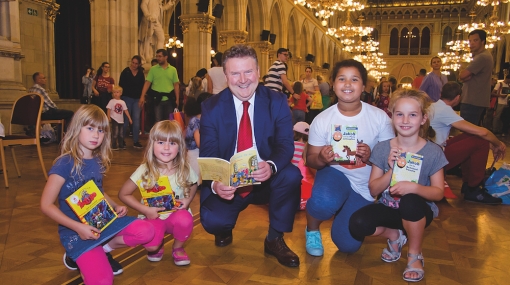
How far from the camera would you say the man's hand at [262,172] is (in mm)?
2396

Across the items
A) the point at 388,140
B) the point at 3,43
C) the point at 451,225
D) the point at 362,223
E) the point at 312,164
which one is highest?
the point at 3,43

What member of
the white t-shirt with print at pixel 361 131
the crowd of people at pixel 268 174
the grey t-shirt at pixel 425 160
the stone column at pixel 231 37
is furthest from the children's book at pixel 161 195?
the stone column at pixel 231 37

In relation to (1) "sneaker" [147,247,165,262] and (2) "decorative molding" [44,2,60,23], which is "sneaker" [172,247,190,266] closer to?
(1) "sneaker" [147,247,165,262]

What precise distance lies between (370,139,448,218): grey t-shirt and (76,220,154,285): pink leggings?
1.50m

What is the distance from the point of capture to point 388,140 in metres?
2.78

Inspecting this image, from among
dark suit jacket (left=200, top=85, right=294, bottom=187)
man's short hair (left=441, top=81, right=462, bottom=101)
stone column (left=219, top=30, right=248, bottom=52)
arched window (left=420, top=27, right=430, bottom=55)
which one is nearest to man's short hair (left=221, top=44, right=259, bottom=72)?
dark suit jacket (left=200, top=85, right=294, bottom=187)

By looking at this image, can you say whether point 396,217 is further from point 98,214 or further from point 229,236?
point 98,214

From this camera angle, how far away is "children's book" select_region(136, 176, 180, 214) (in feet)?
8.70

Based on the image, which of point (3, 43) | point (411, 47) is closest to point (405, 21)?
point (411, 47)

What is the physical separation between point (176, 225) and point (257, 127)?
818mm

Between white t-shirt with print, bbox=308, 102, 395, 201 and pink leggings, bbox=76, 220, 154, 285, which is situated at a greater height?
white t-shirt with print, bbox=308, 102, 395, 201

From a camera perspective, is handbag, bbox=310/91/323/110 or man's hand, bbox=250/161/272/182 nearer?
man's hand, bbox=250/161/272/182

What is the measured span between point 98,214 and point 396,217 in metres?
1.83

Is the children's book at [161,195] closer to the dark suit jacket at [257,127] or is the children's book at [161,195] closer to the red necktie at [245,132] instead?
the dark suit jacket at [257,127]
